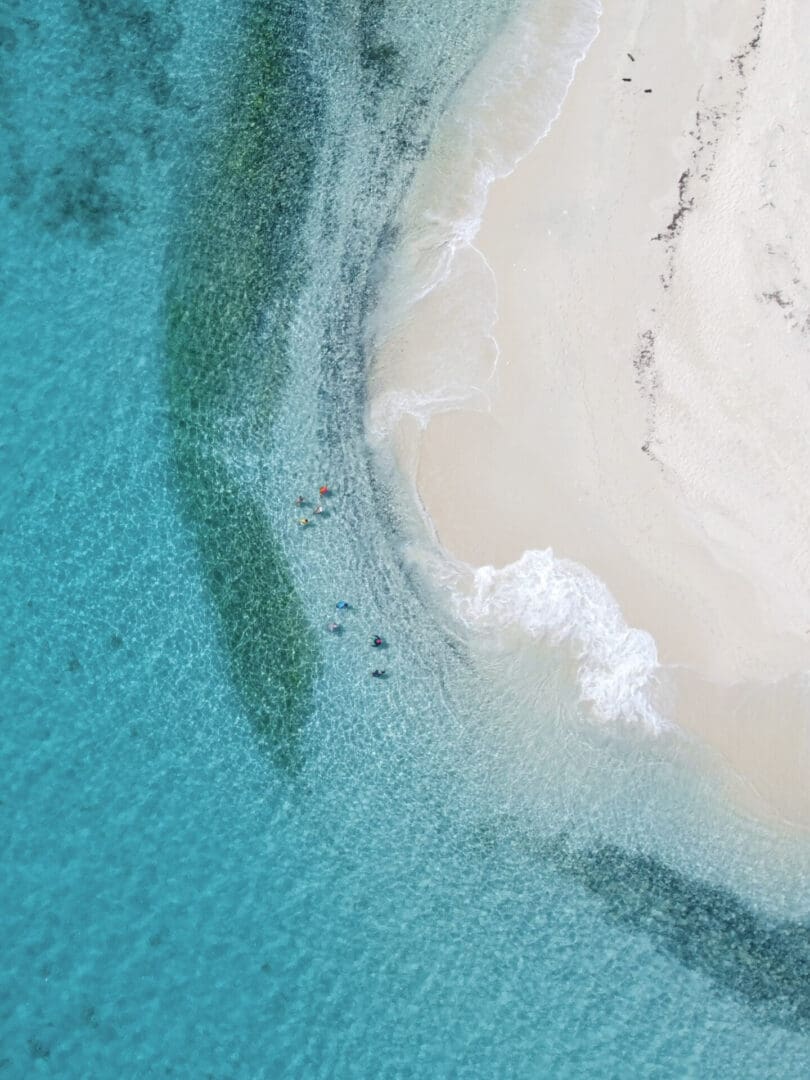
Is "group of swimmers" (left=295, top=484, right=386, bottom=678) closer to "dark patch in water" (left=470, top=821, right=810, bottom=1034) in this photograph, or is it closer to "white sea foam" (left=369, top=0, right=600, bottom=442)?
"white sea foam" (left=369, top=0, right=600, bottom=442)

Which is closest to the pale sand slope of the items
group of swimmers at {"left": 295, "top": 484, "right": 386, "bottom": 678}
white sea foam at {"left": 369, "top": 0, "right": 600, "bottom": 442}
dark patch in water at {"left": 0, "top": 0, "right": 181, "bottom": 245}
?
white sea foam at {"left": 369, "top": 0, "right": 600, "bottom": 442}

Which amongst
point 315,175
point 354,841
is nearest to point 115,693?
point 354,841

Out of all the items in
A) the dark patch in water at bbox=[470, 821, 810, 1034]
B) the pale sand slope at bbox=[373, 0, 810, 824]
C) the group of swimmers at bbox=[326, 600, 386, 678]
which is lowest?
the dark patch in water at bbox=[470, 821, 810, 1034]

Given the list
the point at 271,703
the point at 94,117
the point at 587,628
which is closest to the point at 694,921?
the point at 587,628

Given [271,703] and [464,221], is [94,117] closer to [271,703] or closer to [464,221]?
[464,221]

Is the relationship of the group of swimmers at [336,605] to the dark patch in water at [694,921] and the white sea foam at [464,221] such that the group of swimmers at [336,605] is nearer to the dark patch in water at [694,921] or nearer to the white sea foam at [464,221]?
the white sea foam at [464,221]

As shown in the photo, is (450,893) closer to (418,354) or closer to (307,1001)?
(307,1001)
